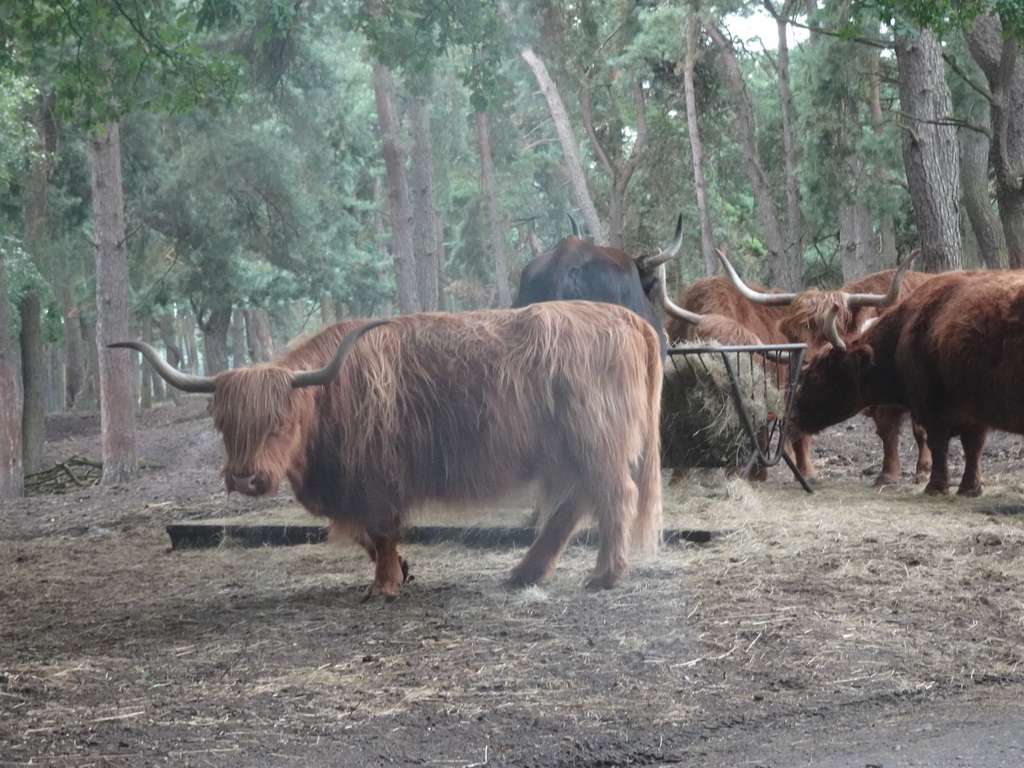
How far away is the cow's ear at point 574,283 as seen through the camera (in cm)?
741

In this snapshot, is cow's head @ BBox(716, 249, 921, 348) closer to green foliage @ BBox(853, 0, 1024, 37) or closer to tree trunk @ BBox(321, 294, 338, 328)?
green foliage @ BBox(853, 0, 1024, 37)

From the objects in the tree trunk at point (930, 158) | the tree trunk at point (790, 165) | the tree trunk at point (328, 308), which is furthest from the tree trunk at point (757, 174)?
the tree trunk at point (328, 308)

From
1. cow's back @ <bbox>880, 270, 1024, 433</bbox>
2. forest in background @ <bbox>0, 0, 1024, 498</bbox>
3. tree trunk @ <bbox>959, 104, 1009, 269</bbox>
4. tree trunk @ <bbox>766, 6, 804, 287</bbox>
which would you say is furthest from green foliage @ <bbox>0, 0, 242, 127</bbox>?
tree trunk @ <bbox>766, 6, 804, 287</bbox>

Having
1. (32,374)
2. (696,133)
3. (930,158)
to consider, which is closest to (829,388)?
(930,158)

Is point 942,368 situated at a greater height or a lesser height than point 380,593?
greater

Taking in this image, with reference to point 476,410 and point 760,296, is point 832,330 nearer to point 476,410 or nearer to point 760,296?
point 760,296

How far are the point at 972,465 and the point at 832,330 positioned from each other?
141 cm

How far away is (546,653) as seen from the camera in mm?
4305

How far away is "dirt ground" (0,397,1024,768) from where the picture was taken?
3.37m

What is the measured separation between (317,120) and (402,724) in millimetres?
12708

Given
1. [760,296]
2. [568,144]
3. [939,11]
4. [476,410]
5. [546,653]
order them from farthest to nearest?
[568,144] → [760,296] → [939,11] → [476,410] → [546,653]

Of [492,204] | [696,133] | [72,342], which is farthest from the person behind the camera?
[72,342]

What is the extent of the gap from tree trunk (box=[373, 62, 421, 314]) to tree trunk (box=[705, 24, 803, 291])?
5.80m

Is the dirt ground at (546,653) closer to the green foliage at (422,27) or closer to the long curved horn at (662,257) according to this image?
the long curved horn at (662,257)
